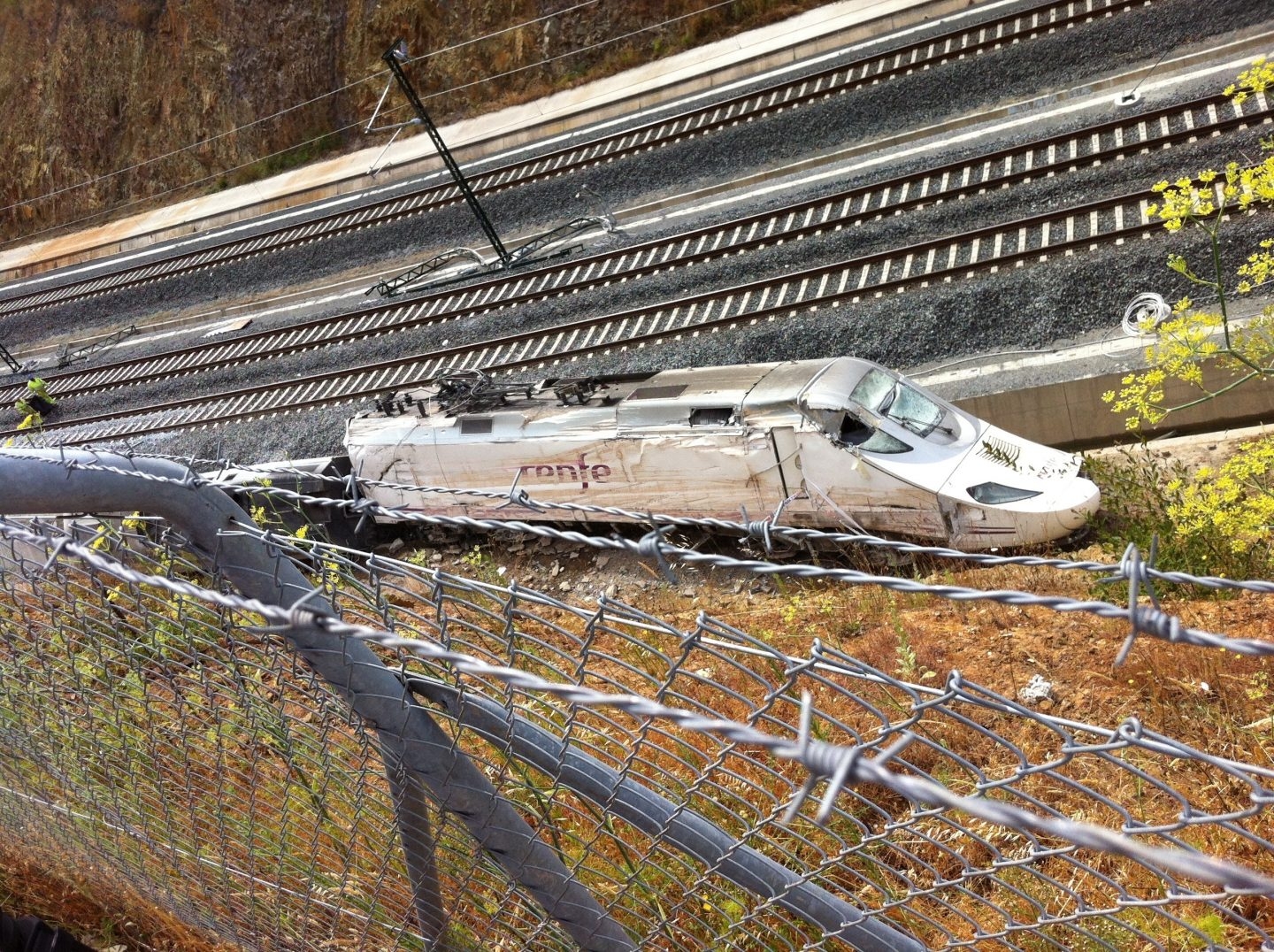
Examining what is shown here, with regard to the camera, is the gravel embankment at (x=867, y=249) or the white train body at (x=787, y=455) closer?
the white train body at (x=787, y=455)

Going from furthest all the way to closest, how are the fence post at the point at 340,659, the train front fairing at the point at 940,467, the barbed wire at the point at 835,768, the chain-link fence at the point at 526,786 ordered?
the train front fairing at the point at 940,467, the fence post at the point at 340,659, the chain-link fence at the point at 526,786, the barbed wire at the point at 835,768

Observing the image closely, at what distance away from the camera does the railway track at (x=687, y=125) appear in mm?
17844

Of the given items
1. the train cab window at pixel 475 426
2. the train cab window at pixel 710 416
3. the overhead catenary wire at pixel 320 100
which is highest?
the overhead catenary wire at pixel 320 100

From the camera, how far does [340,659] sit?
301cm

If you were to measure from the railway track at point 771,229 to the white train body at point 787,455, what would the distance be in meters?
4.80

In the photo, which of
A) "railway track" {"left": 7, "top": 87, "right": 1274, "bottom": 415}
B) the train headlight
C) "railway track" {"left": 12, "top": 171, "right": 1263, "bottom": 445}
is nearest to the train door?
the train headlight

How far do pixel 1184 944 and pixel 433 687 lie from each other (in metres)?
2.92

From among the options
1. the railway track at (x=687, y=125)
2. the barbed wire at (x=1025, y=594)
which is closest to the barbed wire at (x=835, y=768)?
the barbed wire at (x=1025, y=594)

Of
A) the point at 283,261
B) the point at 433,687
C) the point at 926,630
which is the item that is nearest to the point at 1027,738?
the point at 926,630

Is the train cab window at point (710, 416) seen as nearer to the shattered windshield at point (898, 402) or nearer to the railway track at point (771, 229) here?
the shattered windshield at point (898, 402)

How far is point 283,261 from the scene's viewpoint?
22.9m

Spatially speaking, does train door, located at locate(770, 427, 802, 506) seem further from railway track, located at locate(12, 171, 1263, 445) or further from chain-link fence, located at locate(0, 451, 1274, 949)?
railway track, located at locate(12, 171, 1263, 445)

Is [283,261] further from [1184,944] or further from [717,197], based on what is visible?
[1184,944]

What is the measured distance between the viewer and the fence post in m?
2.92
